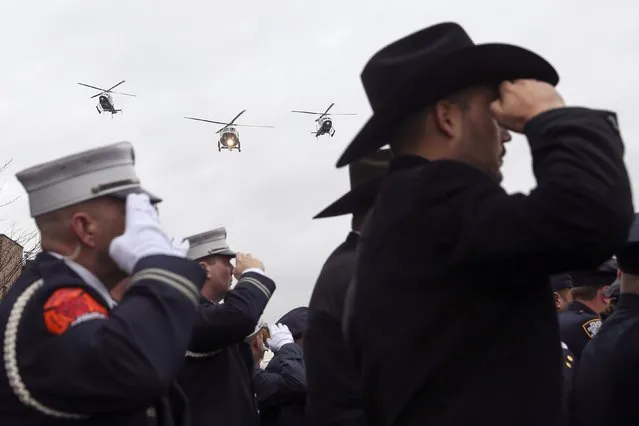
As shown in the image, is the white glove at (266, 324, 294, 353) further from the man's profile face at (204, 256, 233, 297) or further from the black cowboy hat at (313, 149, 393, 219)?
the black cowboy hat at (313, 149, 393, 219)

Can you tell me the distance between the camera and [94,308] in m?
2.68

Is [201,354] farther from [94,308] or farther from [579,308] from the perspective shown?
[579,308]

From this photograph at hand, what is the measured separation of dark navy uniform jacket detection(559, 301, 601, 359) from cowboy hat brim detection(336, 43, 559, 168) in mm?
3815

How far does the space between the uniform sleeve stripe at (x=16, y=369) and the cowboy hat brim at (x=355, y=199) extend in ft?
4.31

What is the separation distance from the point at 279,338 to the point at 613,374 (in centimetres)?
456

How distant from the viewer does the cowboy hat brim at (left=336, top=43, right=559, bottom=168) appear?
2.12 meters

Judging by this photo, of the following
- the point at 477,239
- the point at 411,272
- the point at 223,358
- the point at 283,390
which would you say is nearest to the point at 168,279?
the point at 411,272

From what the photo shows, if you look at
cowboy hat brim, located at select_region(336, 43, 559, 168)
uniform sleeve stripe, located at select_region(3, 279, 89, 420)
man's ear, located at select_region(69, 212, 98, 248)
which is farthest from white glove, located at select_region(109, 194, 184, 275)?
cowboy hat brim, located at select_region(336, 43, 559, 168)

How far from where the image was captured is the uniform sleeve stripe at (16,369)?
2553mm

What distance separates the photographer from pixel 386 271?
208 cm

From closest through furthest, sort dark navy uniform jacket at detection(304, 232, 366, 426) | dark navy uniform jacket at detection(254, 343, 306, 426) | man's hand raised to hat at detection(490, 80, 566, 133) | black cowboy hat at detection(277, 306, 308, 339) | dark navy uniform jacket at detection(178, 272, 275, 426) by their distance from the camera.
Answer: man's hand raised to hat at detection(490, 80, 566, 133) → dark navy uniform jacket at detection(304, 232, 366, 426) → dark navy uniform jacket at detection(178, 272, 275, 426) → dark navy uniform jacket at detection(254, 343, 306, 426) → black cowboy hat at detection(277, 306, 308, 339)

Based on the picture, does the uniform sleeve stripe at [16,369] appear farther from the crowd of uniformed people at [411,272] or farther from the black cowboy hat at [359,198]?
the black cowboy hat at [359,198]

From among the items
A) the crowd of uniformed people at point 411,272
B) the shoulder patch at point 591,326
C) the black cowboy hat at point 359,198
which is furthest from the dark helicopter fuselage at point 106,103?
the crowd of uniformed people at point 411,272

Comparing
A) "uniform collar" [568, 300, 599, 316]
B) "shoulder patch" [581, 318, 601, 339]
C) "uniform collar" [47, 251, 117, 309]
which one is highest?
"uniform collar" [47, 251, 117, 309]
